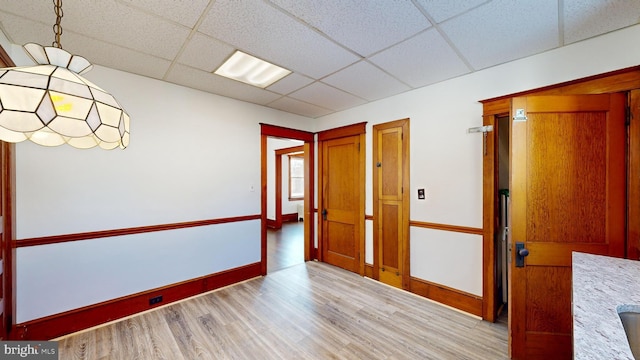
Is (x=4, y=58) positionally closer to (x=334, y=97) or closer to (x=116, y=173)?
(x=116, y=173)

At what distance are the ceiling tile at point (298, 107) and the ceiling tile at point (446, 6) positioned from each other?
2107mm

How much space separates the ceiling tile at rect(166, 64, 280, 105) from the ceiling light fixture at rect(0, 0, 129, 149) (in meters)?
1.63

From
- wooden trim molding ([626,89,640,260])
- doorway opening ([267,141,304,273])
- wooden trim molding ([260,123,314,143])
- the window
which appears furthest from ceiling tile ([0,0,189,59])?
the window

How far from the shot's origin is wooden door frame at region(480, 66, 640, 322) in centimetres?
168

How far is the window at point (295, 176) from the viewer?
8.27 m

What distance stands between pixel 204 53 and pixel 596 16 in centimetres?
309

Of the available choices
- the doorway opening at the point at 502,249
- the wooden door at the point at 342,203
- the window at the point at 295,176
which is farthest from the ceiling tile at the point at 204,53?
the window at the point at 295,176

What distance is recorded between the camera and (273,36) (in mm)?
1925

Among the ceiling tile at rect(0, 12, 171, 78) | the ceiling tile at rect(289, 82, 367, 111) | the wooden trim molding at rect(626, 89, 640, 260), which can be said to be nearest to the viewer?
the wooden trim molding at rect(626, 89, 640, 260)

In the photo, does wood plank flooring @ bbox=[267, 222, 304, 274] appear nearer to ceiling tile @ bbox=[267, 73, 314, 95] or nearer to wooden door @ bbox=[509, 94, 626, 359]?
ceiling tile @ bbox=[267, 73, 314, 95]

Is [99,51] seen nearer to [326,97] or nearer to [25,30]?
[25,30]

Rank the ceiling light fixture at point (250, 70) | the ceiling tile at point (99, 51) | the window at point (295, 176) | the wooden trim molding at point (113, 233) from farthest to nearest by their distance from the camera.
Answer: the window at point (295, 176) < the ceiling light fixture at point (250, 70) < the wooden trim molding at point (113, 233) < the ceiling tile at point (99, 51)

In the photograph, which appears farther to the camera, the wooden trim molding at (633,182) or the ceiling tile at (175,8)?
the wooden trim molding at (633,182)

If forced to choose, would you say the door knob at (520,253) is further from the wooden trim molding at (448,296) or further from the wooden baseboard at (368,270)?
the wooden baseboard at (368,270)
